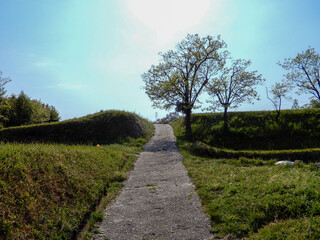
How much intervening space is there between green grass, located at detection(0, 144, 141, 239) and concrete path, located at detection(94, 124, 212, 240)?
2.72ft

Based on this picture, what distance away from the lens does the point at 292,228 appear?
415 cm

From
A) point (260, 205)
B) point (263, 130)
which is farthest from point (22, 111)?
point (260, 205)

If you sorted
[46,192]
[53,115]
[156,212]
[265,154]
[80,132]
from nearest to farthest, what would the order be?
[46,192] → [156,212] → [265,154] → [80,132] → [53,115]

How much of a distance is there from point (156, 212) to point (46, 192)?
317cm

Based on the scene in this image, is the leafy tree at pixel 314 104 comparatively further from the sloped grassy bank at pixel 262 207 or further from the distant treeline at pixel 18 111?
the distant treeline at pixel 18 111

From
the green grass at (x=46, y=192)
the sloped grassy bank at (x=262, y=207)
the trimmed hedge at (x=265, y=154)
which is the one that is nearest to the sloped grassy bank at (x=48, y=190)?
the green grass at (x=46, y=192)

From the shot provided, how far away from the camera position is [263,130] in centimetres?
2248

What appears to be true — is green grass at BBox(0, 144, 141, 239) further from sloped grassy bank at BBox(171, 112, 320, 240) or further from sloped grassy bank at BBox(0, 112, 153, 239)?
sloped grassy bank at BBox(171, 112, 320, 240)

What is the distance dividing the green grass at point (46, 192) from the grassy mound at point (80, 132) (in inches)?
475

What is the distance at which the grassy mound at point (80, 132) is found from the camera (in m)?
20.8

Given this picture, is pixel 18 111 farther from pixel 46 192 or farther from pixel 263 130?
pixel 263 130

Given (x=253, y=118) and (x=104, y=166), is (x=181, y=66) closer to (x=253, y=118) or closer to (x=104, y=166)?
(x=253, y=118)

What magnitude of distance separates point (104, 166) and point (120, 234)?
5.37m

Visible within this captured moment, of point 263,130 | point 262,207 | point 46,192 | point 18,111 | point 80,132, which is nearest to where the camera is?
point 262,207
